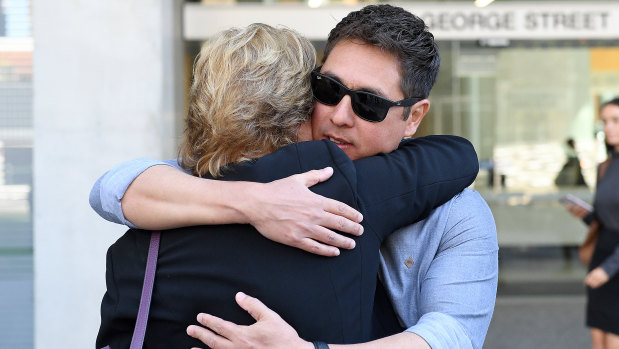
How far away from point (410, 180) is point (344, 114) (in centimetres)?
26

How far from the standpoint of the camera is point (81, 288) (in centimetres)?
500

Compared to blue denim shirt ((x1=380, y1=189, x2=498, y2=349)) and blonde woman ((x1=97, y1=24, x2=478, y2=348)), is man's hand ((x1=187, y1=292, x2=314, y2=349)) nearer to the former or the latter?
blonde woman ((x1=97, y1=24, x2=478, y2=348))

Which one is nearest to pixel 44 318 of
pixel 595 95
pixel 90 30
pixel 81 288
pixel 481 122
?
pixel 81 288

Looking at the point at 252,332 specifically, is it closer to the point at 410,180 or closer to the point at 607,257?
the point at 410,180

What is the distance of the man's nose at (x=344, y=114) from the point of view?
1.58 meters

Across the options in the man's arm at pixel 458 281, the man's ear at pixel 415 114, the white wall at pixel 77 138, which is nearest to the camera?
the man's arm at pixel 458 281

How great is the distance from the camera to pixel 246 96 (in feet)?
4.61

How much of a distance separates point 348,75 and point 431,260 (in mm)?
453

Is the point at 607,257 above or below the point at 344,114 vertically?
below

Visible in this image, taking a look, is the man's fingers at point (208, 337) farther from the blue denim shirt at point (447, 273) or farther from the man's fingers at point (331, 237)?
the blue denim shirt at point (447, 273)

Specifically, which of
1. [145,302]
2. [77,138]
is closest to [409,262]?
[145,302]

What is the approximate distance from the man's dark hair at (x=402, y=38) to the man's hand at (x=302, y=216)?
16.3 inches

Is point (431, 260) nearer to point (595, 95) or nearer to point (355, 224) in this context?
point (355, 224)

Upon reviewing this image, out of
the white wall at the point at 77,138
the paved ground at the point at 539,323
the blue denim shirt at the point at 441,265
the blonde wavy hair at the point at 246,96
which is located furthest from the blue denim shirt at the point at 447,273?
the paved ground at the point at 539,323
